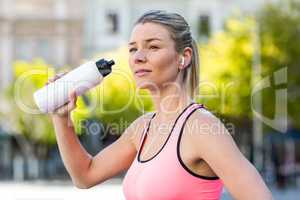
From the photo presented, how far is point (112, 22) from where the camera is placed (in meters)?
49.4

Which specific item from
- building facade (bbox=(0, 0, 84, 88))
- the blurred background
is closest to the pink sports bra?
the blurred background

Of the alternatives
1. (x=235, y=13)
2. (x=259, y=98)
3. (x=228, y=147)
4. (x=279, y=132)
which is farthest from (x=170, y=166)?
(x=279, y=132)

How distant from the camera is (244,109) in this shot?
36812 millimetres

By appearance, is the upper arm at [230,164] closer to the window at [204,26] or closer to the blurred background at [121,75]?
the blurred background at [121,75]

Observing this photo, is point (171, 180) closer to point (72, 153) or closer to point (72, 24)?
point (72, 153)

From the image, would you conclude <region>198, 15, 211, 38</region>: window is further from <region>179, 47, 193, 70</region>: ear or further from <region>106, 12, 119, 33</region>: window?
<region>179, 47, 193, 70</region>: ear

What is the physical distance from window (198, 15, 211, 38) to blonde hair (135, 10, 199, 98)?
44.6m

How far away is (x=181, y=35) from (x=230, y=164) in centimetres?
54

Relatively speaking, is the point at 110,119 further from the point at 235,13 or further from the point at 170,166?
the point at 170,166

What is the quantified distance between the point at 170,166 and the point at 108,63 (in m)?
0.43

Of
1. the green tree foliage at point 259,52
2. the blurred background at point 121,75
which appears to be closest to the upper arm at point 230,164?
the blurred background at point 121,75

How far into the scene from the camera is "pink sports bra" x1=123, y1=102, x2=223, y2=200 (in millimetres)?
2715

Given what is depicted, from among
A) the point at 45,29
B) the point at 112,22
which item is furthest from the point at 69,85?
the point at 112,22

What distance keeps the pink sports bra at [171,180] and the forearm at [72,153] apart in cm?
35
